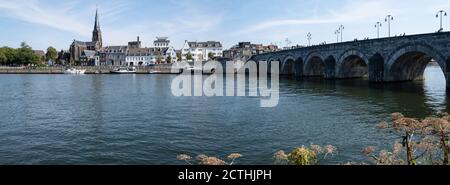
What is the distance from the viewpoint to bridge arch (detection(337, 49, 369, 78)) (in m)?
68.4

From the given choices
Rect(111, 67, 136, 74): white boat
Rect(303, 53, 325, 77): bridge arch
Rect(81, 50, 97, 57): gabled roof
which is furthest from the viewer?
Rect(81, 50, 97, 57): gabled roof

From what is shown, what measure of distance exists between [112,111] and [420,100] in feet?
96.2

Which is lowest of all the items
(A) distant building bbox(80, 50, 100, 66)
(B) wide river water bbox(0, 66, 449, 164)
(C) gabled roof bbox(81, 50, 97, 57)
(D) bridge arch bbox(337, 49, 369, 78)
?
(B) wide river water bbox(0, 66, 449, 164)

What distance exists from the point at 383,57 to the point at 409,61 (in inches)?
185

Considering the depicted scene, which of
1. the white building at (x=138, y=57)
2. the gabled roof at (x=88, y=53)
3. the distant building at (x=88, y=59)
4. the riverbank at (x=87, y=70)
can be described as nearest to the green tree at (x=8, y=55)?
the riverbank at (x=87, y=70)

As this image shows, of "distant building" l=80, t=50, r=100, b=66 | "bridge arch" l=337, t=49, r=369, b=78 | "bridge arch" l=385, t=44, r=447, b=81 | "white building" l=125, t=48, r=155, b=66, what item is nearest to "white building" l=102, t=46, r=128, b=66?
"white building" l=125, t=48, r=155, b=66

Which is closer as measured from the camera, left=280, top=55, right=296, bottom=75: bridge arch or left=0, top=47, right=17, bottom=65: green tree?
left=280, top=55, right=296, bottom=75: bridge arch

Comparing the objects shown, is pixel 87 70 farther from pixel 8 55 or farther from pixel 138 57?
pixel 8 55

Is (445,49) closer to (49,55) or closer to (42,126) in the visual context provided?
(42,126)

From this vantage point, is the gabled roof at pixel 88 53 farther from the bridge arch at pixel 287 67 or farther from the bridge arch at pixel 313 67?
the bridge arch at pixel 313 67

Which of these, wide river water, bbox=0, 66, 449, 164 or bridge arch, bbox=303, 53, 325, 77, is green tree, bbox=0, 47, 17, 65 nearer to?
bridge arch, bbox=303, 53, 325, 77

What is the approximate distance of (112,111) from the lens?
1331 inches

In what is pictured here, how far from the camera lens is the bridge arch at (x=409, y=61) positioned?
48.4 m

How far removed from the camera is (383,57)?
58281 millimetres
